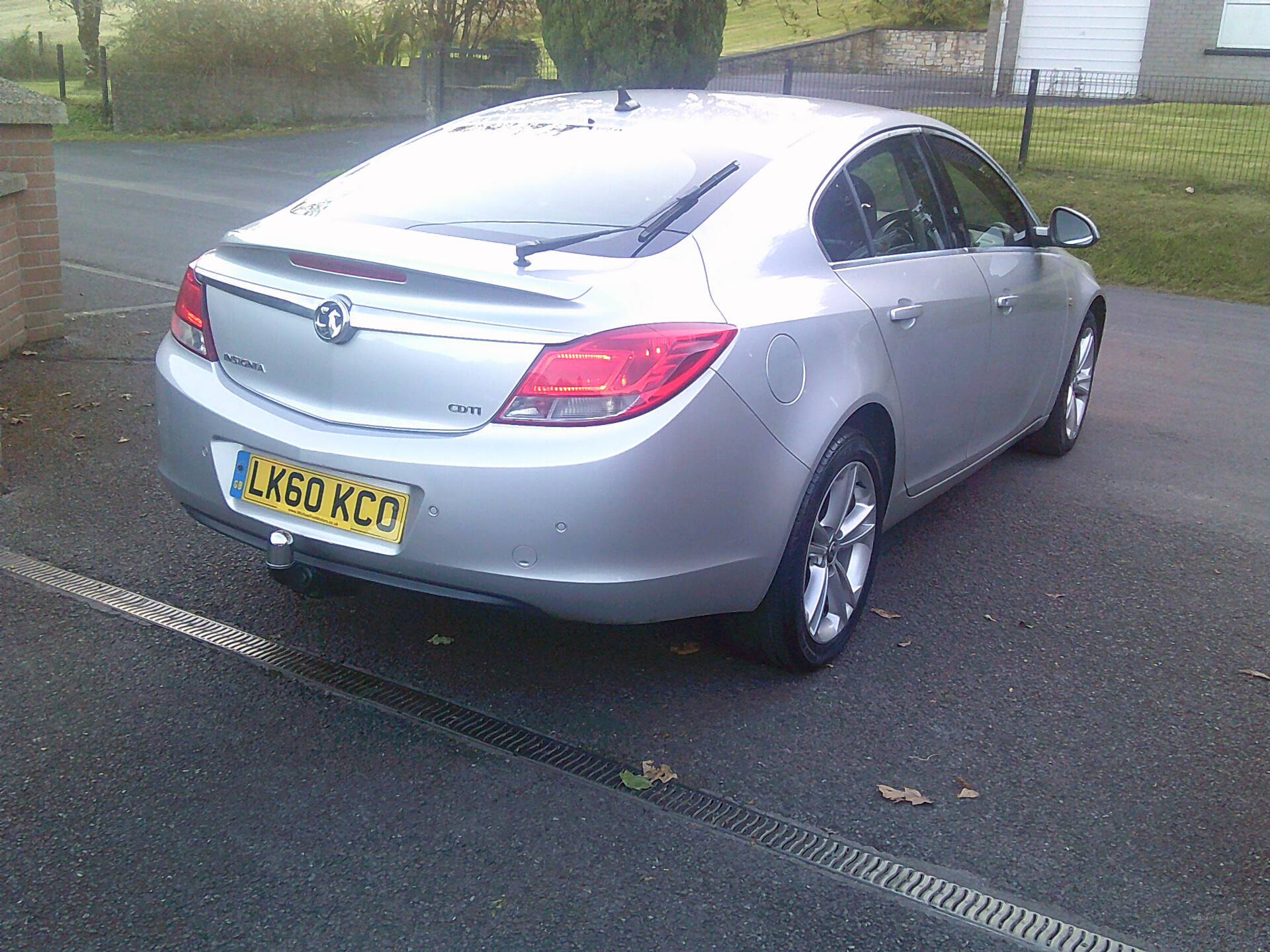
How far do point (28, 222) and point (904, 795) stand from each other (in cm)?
633

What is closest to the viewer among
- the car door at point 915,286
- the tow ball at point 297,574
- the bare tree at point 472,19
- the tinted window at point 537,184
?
the tow ball at point 297,574

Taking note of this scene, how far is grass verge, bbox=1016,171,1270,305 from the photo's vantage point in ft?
41.6

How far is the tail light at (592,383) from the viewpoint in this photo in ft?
10.0

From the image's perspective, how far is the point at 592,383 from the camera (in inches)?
120

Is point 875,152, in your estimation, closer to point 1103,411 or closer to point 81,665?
point 81,665

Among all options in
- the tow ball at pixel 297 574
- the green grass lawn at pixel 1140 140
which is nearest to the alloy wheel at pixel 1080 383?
the tow ball at pixel 297 574

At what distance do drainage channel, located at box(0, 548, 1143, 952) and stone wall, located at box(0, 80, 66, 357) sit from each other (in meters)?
3.49

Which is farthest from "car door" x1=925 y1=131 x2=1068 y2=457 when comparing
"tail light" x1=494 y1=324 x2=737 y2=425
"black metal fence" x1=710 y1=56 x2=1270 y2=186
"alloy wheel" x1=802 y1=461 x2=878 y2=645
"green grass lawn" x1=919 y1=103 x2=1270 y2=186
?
"green grass lawn" x1=919 y1=103 x2=1270 y2=186

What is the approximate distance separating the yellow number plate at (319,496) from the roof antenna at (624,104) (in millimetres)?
1816

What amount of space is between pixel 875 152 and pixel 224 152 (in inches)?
798

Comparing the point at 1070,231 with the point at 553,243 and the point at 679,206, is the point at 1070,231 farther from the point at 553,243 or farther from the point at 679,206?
the point at 553,243

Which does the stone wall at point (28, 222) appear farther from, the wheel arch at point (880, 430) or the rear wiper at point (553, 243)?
the wheel arch at point (880, 430)

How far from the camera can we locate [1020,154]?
54.5ft

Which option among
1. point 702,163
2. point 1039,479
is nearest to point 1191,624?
point 1039,479
